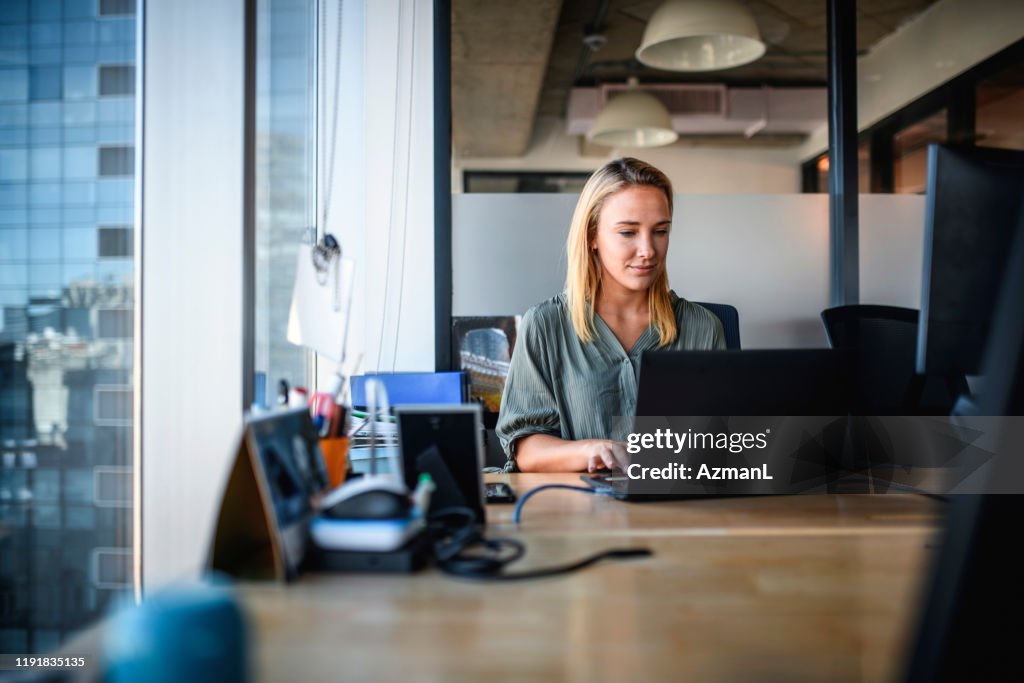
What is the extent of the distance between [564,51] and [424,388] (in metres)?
4.15

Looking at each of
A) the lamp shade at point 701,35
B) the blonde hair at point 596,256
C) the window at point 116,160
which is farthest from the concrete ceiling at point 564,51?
the window at point 116,160

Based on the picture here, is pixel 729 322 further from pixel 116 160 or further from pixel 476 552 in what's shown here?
pixel 116 160

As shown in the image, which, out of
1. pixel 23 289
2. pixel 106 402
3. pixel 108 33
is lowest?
pixel 106 402

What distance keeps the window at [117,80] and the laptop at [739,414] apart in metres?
0.87

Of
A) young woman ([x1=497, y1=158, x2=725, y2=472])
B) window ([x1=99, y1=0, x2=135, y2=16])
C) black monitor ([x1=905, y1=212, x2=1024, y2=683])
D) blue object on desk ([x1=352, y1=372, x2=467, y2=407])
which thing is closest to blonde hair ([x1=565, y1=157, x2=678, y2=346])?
young woman ([x1=497, y1=158, x2=725, y2=472])

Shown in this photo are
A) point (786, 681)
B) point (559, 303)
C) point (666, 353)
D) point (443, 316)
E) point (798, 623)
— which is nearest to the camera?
point (786, 681)

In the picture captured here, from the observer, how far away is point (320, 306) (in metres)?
1.55

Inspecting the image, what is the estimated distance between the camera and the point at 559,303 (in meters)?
2.01

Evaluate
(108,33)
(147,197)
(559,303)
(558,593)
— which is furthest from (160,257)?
(559,303)

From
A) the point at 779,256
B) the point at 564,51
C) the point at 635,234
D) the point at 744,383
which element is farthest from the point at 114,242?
the point at 564,51

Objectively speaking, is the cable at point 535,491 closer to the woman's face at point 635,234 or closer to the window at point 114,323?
the window at point 114,323

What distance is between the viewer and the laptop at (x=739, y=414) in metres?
1.15

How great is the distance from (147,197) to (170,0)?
11.7 inches

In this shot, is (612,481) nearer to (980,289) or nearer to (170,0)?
(980,289)
